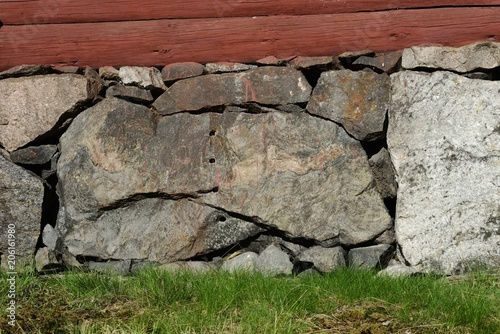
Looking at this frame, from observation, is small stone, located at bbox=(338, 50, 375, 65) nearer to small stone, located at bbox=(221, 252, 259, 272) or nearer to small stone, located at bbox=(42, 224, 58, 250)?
small stone, located at bbox=(221, 252, 259, 272)

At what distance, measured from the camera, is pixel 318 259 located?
4363 millimetres

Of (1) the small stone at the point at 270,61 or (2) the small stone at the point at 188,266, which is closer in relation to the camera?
(2) the small stone at the point at 188,266

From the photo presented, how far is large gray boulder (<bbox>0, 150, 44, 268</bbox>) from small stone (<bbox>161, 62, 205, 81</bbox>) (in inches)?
41.5

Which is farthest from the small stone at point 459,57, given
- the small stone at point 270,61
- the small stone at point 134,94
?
the small stone at point 134,94

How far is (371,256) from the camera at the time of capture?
4.35m

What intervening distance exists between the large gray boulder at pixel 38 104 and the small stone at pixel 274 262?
1.53 m

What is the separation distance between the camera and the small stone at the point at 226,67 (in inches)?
185

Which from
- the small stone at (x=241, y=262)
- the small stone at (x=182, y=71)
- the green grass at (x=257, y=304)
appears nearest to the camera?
the green grass at (x=257, y=304)

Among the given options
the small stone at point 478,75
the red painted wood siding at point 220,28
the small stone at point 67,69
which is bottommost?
the small stone at point 67,69

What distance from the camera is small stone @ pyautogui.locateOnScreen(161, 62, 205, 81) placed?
470cm

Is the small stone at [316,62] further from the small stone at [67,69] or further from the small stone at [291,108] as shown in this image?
the small stone at [67,69]

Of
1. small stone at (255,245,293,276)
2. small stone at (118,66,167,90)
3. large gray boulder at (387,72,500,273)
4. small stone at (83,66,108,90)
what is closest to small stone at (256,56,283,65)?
small stone at (118,66,167,90)

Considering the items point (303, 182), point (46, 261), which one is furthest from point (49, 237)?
point (303, 182)

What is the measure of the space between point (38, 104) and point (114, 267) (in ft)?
3.84
